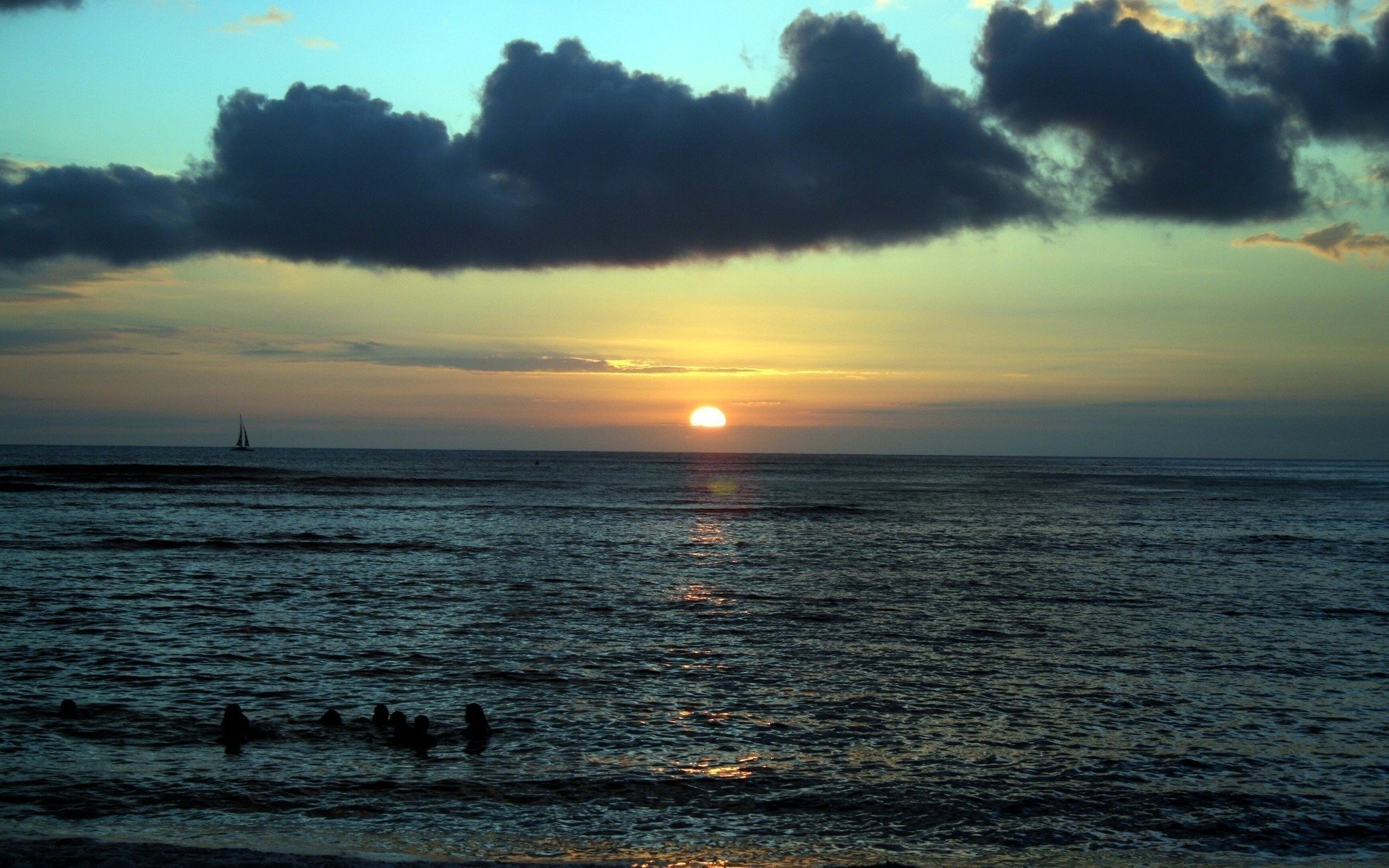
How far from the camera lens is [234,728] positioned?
16.4 meters

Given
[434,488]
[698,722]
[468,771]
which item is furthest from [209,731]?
[434,488]

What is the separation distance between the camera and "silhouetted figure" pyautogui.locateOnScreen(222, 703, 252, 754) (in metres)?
16.2

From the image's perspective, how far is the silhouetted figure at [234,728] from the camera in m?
16.2

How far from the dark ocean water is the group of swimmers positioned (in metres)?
0.25

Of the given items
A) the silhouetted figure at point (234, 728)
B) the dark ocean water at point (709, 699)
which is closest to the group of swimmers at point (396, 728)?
the silhouetted figure at point (234, 728)

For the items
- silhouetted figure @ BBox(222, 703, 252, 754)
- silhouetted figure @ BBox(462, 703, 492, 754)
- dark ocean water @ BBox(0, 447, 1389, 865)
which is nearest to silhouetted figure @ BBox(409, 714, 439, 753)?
dark ocean water @ BBox(0, 447, 1389, 865)

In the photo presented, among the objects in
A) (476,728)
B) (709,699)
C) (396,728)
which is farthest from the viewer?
(709,699)

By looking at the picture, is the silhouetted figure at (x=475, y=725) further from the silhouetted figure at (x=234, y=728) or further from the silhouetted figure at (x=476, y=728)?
the silhouetted figure at (x=234, y=728)

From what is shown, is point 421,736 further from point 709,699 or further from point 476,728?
point 709,699

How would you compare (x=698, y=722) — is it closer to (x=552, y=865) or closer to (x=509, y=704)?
(x=509, y=704)

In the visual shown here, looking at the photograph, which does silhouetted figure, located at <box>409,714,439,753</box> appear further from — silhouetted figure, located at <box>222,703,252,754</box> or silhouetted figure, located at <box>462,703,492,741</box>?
silhouetted figure, located at <box>222,703,252,754</box>

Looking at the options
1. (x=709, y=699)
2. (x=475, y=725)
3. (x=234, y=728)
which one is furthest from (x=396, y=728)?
(x=709, y=699)

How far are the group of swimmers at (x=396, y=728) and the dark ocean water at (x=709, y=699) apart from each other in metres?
0.25

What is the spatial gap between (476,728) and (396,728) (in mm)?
1327
